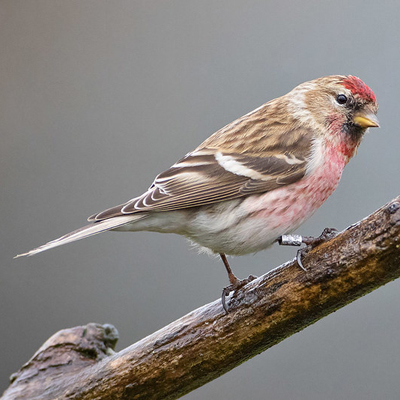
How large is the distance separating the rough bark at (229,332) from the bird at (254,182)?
0.56 feet

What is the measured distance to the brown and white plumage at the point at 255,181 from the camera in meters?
1.78

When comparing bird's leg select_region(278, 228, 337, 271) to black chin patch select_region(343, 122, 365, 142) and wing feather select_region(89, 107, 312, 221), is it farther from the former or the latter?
black chin patch select_region(343, 122, 365, 142)

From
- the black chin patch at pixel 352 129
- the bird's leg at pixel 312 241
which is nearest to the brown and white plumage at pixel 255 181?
the black chin patch at pixel 352 129

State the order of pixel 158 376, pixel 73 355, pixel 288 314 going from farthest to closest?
pixel 73 355 < pixel 158 376 < pixel 288 314

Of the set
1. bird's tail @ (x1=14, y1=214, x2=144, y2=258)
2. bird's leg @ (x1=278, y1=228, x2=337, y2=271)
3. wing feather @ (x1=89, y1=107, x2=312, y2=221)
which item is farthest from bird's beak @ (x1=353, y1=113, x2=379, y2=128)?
bird's tail @ (x1=14, y1=214, x2=144, y2=258)

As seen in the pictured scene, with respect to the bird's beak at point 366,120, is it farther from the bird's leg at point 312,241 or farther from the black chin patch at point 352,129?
the bird's leg at point 312,241

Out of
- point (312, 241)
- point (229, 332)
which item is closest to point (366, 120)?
point (312, 241)

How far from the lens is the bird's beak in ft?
6.12

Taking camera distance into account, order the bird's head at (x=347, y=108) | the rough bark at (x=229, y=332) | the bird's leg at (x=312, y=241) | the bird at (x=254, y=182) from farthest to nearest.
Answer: the bird's head at (x=347, y=108)
the bird at (x=254, y=182)
the bird's leg at (x=312, y=241)
the rough bark at (x=229, y=332)

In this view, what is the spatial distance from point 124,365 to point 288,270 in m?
0.65

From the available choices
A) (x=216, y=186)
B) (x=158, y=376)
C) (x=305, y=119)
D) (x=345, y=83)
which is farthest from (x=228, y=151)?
(x=158, y=376)

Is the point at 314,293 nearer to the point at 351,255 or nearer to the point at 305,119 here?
the point at 351,255

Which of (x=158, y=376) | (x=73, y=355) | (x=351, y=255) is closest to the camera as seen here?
(x=351, y=255)

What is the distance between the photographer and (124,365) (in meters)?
1.82
